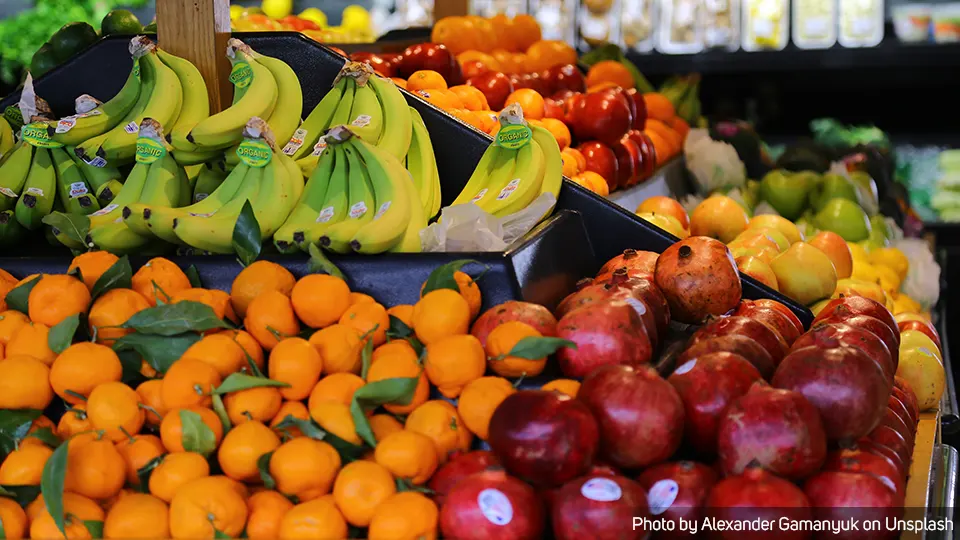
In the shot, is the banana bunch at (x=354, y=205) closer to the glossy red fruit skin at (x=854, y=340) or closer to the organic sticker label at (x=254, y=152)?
the organic sticker label at (x=254, y=152)

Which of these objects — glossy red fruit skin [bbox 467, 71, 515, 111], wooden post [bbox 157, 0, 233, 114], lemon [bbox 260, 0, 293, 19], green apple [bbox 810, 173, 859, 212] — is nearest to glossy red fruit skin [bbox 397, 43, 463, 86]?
glossy red fruit skin [bbox 467, 71, 515, 111]

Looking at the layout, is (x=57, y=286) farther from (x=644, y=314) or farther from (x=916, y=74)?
(x=916, y=74)

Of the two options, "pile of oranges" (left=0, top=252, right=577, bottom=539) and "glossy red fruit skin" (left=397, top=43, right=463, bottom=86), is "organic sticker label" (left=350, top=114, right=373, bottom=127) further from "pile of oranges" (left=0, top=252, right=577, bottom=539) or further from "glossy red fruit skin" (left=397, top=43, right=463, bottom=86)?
"glossy red fruit skin" (left=397, top=43, right=463, bottom=86)

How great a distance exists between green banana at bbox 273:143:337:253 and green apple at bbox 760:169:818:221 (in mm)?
2386

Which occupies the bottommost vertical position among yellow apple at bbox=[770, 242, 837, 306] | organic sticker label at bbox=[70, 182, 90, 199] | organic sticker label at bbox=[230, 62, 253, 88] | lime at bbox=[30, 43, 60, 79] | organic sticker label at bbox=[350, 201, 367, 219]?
yellow apple at bbox=[770, 242, 837, 306]

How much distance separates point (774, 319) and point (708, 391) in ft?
1.73

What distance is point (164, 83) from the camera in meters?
2.16

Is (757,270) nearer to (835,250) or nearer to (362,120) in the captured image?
(835,250)

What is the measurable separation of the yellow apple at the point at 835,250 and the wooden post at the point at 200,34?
1.63 meters

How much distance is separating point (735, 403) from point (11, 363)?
1083 millimetres

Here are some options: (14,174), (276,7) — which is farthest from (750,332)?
(276,7)

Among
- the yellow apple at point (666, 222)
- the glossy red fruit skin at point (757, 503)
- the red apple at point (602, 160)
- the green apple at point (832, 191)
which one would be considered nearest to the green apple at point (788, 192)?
the green apple at point (832, 191)

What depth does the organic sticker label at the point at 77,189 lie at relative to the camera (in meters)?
2.11

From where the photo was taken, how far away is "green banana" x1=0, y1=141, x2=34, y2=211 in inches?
83.1
